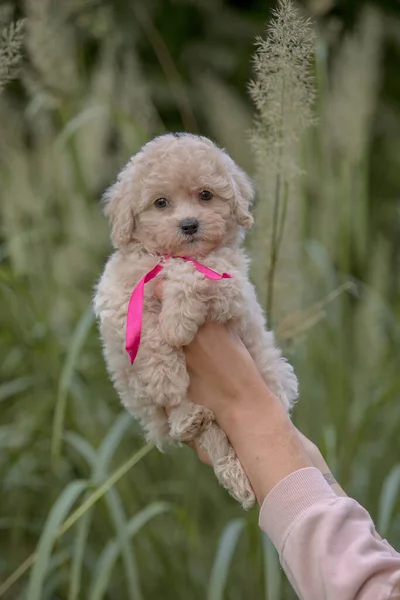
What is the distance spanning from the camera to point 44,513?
1457 mm

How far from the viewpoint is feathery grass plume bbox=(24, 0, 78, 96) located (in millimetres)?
1256

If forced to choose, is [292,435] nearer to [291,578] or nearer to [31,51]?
[291,578]

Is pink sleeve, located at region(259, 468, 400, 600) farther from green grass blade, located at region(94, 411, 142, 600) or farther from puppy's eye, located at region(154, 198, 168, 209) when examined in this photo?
green grass blade, located at region(94, 411, 142, 600)

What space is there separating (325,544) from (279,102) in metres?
0.43

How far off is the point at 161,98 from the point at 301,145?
1426 mm

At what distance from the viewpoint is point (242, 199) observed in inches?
30.1

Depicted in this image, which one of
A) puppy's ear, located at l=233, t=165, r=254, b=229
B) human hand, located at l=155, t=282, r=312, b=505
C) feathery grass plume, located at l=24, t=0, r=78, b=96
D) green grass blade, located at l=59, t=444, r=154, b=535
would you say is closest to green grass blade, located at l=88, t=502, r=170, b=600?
green grass blade, located at l=59, t=444, r=154, b=535

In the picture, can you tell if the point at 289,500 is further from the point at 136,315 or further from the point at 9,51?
the point at 9,51

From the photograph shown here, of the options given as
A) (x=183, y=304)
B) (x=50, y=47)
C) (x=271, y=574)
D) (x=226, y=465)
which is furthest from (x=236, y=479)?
(x=50, y=47)

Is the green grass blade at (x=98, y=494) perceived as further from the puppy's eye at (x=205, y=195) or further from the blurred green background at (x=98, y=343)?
the puppy's eye at (x=205, y=195)

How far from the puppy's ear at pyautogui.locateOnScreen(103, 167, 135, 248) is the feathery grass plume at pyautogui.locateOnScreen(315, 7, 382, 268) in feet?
1.97

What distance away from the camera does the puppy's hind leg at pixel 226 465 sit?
2.40 feet

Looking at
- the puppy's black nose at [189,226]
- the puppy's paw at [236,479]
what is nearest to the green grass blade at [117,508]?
the puppy's paw at [236,479]

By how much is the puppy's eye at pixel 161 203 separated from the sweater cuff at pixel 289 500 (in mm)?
258
